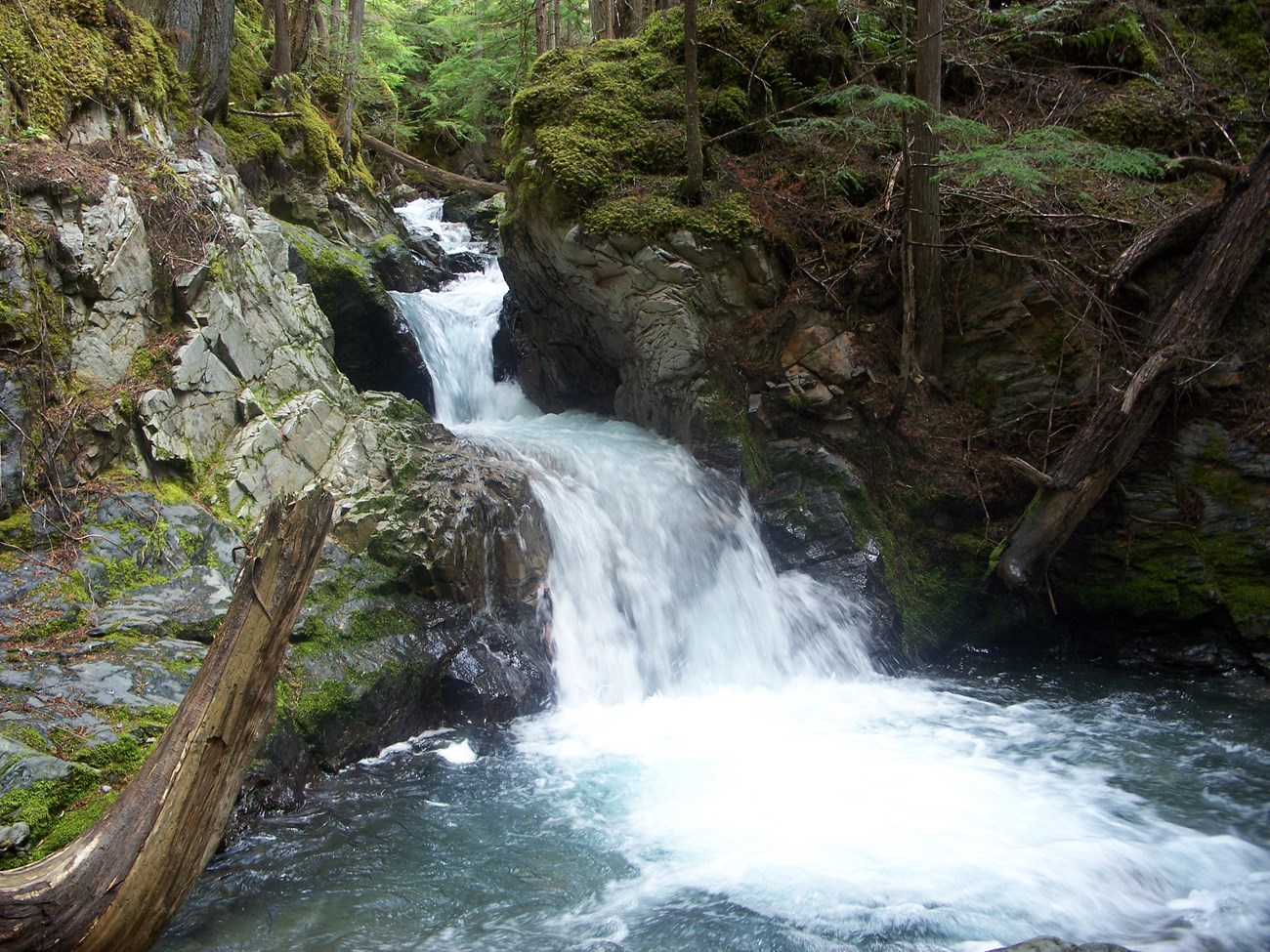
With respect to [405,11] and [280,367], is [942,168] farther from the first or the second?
[405,11]

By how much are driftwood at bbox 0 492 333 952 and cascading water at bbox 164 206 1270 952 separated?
931 mm

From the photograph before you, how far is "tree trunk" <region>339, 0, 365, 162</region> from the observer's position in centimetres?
1554

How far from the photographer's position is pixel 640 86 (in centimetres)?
1052

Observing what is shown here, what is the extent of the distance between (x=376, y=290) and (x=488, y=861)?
8.04m

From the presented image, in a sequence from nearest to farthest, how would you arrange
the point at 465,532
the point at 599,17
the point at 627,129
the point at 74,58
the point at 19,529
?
the point at 19,529
the point at 74,58
the point at 465,532
the point at 627,129
the point at 599,17

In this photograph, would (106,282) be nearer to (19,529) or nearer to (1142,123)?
(19,529)

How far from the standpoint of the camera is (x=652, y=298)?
9.51 metres

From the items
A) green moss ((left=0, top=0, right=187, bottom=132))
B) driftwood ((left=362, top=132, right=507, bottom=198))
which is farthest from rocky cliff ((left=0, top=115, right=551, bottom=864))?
driftwood ((left=362, top=132, right=507, bottom=198))

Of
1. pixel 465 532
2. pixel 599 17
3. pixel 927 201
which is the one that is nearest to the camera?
pixel 465 532

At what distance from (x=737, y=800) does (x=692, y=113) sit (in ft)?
22.7

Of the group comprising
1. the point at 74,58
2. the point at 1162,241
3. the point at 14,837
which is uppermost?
the point at 74,58

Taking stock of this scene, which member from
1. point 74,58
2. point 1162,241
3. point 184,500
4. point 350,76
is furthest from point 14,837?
point 350,76

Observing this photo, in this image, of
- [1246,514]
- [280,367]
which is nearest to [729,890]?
[280,367]

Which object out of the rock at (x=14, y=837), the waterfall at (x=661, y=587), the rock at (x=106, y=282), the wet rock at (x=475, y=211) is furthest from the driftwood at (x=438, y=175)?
the rock at (x=14, y=837)
